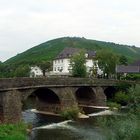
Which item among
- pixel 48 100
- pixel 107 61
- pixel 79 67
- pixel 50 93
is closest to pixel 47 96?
pixel 48 100

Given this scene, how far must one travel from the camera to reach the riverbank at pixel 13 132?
43.6 m

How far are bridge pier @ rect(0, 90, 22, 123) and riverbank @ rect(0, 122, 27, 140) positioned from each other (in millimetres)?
6079

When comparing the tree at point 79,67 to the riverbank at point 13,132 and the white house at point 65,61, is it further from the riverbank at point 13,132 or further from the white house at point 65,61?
the riverbank at point 13,132

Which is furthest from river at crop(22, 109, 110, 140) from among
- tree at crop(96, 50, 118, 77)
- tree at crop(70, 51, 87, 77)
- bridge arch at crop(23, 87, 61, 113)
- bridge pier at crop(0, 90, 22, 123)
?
tree at crop(96, 50, 118, 77)

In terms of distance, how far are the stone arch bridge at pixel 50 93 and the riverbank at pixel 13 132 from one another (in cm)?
656

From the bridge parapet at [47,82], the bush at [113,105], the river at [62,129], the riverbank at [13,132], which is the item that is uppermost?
the bridge parapet at [47,82]

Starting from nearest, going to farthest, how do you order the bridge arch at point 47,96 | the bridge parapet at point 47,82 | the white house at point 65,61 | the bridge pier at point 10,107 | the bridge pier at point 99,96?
the bridge pier at point 10,107 → the bridge parapet at point 47,82 → the bridge arch at point 47,96 → the bridge pier at point 99,96 → the white house at point 65,61

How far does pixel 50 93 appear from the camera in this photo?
75.2 metres

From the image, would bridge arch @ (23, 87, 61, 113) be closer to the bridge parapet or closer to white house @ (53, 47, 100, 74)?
the bridge parapet

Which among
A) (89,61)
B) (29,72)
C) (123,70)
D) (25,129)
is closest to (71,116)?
(25,129)

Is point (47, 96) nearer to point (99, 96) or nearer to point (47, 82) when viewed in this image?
point (47, 82)

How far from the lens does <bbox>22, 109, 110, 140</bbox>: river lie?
50.4 meters

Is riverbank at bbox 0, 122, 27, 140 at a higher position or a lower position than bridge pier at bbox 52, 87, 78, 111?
lower

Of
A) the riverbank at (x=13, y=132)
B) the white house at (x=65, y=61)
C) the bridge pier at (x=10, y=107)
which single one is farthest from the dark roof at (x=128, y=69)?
the riverbank at (x=13, y=132)
